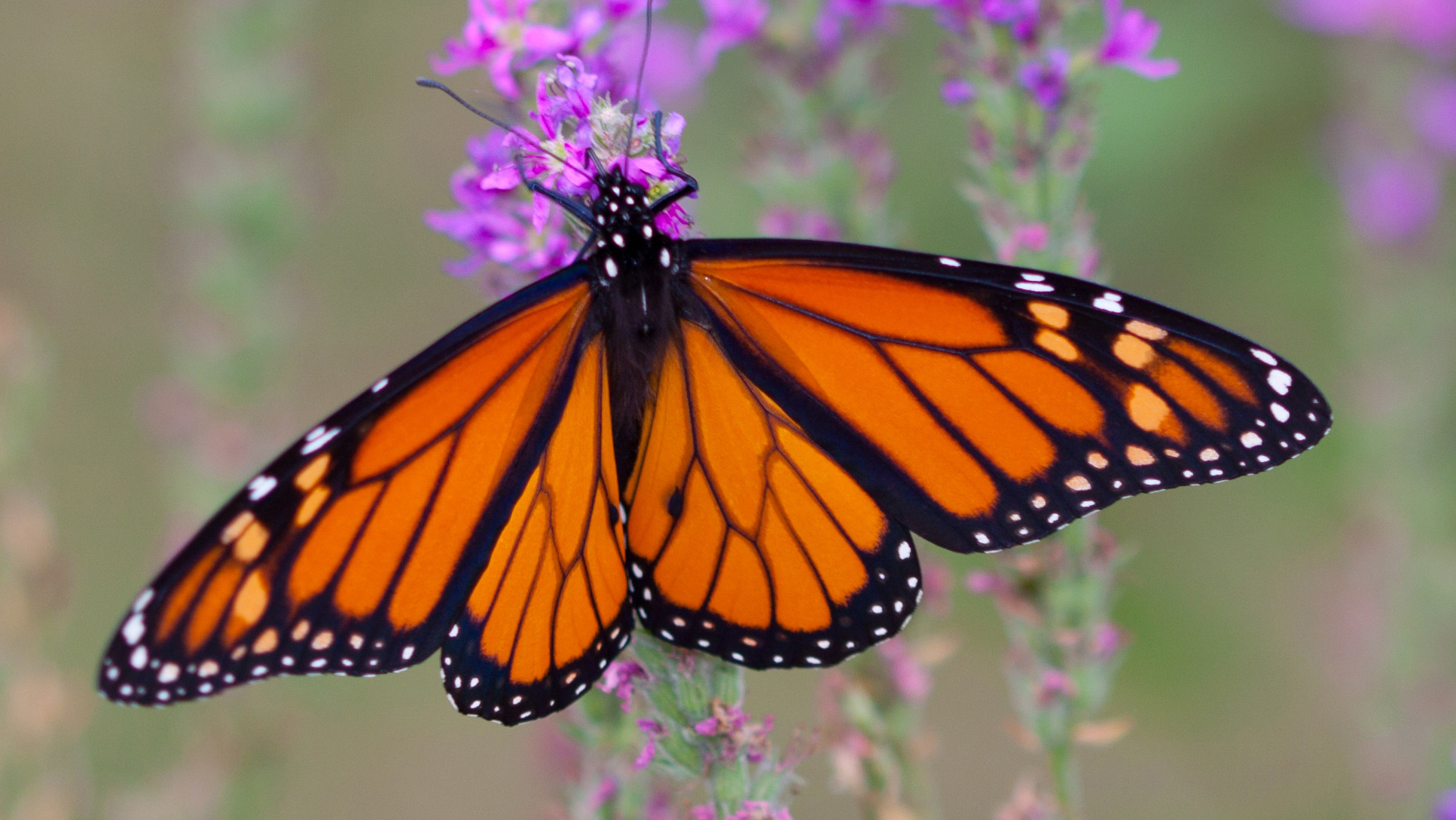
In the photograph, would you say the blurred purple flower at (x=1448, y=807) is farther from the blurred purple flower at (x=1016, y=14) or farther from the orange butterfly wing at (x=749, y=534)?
the blurred purple flower at (x=1016, y=14)

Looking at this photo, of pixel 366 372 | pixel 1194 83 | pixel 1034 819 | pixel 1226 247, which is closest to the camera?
pixel 1034 819

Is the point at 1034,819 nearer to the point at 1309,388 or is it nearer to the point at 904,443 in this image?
the point at 904,443

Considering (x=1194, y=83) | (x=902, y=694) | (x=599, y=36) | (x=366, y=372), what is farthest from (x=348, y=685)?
(x=1194, y=83)

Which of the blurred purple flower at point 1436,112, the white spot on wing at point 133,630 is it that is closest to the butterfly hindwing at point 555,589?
the white spot on wing at point 133,630

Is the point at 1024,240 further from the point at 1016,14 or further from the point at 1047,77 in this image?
the point at 1016,14

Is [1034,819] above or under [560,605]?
under

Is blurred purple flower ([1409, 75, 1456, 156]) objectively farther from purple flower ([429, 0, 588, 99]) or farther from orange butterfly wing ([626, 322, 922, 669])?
purple flower ([429, 0, 588, 99])
